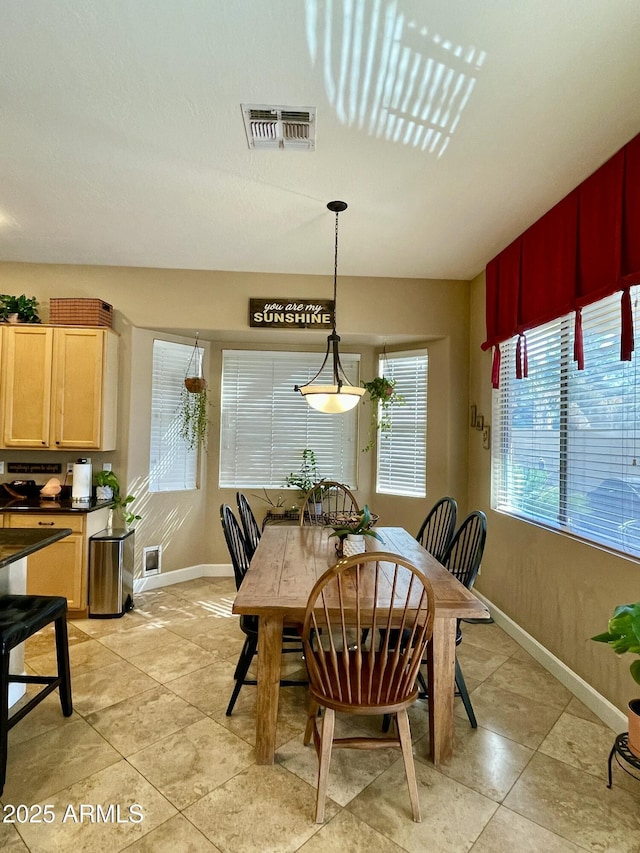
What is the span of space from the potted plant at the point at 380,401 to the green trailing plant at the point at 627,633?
9.90 feet

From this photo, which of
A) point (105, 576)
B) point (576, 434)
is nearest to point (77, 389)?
point (105, 576)

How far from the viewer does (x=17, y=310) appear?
12.5 feet

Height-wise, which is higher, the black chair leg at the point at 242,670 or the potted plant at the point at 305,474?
the potted plant at the point at 305,474

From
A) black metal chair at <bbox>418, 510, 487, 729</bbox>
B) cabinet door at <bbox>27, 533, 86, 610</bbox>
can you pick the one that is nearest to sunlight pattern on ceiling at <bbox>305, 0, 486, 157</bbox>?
black metal chair at <bbox>418, 510, 487, 729</bbox>

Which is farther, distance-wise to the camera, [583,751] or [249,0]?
[583,751]

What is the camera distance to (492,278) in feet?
12.0

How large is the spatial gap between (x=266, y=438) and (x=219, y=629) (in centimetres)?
198

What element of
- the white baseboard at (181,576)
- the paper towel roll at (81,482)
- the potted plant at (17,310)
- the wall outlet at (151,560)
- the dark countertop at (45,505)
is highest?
the potted plant at (17,310)

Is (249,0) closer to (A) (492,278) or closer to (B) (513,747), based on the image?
(A) (492,278)

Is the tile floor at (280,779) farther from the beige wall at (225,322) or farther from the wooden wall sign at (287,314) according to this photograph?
the wooden wall sign at (287,314)

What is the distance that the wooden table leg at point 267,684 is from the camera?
76.3 inches

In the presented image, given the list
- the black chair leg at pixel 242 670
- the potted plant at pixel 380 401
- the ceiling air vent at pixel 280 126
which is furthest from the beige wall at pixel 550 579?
the ceiling air vent at pixel 280 126

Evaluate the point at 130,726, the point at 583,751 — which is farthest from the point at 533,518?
the point at 130,726

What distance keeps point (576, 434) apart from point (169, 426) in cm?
352
